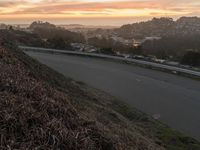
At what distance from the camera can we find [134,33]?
12888 cm

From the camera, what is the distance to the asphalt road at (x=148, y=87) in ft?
69.3

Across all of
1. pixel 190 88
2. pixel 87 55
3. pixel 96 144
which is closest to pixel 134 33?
pixel 87 55

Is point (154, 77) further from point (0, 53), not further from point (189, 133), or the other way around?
point (0, 53)

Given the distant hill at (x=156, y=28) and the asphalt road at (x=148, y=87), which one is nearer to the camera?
the asphalt road at (x=148, y=87)

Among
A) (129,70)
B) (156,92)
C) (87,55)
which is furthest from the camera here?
(87,55)

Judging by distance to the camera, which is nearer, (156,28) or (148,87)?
(148,87)

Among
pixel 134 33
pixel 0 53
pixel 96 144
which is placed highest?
pixel 0 53

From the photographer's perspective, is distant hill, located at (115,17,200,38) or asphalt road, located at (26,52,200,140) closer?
asphalt road, located at (26,52,200,140)

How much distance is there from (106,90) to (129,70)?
9712 millimetres

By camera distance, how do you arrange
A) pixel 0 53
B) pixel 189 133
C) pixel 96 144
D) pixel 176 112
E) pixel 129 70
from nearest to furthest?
pixel 96 144, pixel 0 53, pixel 189 133, pixel 176 112, pixel 129 70

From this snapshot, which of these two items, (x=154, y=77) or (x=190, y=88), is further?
(x=154, y=77)

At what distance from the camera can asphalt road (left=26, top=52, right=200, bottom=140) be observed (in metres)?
21.1

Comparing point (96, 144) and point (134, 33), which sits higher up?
point (96, 144)

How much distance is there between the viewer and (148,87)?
98.5ft
